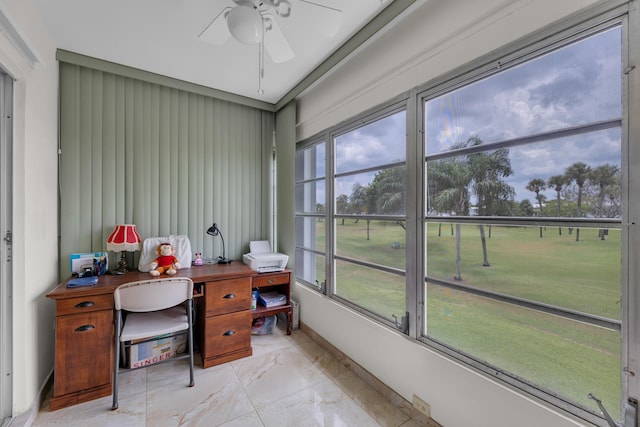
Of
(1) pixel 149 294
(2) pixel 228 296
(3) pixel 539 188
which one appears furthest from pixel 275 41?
(2) pixel 228 296

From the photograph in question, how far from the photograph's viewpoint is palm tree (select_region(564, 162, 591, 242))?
108 centimetres

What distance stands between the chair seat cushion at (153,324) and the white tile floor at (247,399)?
0.44 metres

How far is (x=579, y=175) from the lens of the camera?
3.58 ft

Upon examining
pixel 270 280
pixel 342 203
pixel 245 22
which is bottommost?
pixel 270 280

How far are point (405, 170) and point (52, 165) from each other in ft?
8.63

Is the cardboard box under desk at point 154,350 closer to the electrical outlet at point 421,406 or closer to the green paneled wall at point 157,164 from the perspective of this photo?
the green paneled wall at point 157,164

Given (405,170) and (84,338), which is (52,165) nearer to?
(84,338)

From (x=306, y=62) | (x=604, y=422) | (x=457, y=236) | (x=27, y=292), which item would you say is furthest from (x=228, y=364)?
(x=306, y=62)

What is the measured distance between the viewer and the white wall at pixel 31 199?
5.01 feet

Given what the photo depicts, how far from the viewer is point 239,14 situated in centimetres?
126

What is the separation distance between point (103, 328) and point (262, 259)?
4.22 ft

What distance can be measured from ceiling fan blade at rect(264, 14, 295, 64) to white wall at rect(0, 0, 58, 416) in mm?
1233

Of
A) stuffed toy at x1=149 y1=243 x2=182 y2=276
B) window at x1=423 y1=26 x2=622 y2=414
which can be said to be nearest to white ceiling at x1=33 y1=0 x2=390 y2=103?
window at x1=423 y1=26 x2=622 y2=414

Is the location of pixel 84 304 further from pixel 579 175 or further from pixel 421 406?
pixel 579 175
